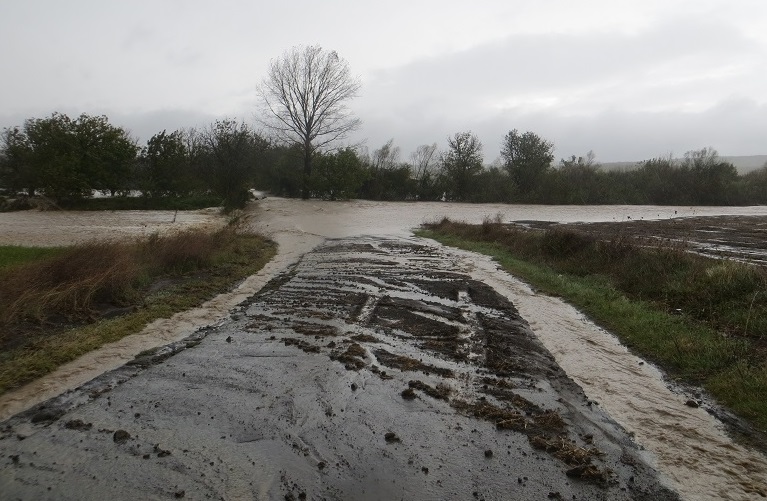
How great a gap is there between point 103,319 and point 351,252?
1182cm

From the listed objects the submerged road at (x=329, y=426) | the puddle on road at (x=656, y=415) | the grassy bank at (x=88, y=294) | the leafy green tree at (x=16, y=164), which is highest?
the leafy green tree at (x=16, y=164)

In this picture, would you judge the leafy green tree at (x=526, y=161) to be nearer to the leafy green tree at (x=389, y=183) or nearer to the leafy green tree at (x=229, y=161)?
the leafy green tree at (x=389, y=183)

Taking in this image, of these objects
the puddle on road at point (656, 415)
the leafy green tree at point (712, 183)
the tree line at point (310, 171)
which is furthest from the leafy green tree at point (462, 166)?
the puddle on road at point (656, 415)

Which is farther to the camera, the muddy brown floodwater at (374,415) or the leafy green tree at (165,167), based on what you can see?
the leafy green tree at (165,167)

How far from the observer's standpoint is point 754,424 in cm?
598

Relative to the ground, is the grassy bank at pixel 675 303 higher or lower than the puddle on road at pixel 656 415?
higher

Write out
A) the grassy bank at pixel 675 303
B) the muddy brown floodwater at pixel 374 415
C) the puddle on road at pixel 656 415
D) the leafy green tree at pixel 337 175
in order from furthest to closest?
the leafy green tree at pixel 337 175 → the grassy bank at pixel 675 303 → the puddle on road at pixel 656 415 → the muddy brown floodwater at pixel 374 415

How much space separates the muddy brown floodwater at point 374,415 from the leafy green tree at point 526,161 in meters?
52.3

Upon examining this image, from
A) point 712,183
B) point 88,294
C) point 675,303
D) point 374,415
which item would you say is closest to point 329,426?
point 374,415

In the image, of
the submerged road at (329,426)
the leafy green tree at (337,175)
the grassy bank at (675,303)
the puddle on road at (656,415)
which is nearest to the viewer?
the submerged road at (329,426)

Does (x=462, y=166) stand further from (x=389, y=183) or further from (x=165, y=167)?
(x=165, y=167)

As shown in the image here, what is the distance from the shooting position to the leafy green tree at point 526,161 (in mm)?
60031

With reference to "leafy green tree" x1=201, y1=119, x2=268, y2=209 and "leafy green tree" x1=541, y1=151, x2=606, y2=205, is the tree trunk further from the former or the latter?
"leafy green tree" x1=541, y1=151, x2=606, y2=205

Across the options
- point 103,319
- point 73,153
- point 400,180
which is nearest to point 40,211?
point 73,153
